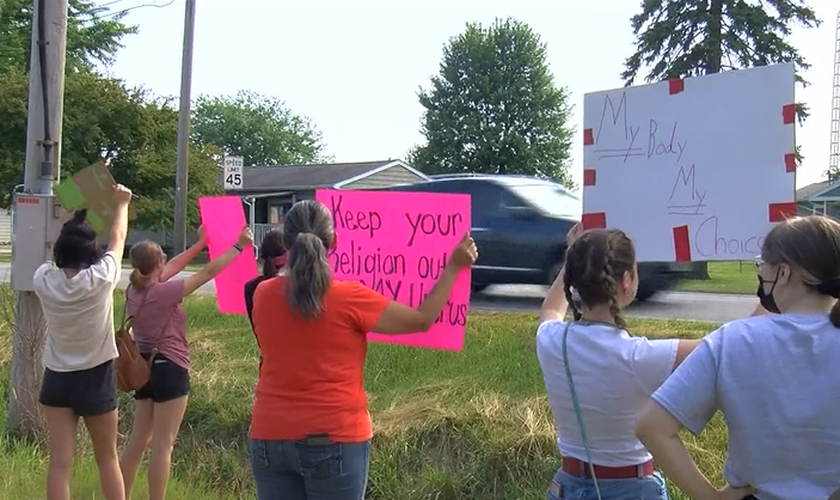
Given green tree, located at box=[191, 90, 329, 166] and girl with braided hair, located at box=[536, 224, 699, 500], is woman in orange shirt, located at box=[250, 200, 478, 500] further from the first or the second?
green tree, located at box=[191, 90, 329, 166]

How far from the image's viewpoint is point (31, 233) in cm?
634

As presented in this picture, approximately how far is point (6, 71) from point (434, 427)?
109 ft

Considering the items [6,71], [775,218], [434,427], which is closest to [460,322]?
[775,218]

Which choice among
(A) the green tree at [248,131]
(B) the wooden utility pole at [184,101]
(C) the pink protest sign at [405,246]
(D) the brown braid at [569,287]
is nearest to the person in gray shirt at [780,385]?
(D) the brown braid at [569,287]

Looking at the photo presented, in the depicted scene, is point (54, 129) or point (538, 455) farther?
point (54, 129)

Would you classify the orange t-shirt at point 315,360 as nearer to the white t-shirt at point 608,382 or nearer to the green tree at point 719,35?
the white t-shirt at point 608,382

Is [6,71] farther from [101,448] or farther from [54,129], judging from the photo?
[101,448]

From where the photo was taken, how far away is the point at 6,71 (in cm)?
3419

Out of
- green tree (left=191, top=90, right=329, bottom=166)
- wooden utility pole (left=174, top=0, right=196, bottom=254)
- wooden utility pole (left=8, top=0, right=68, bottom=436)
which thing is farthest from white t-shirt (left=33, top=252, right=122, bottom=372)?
green tree (left=191, top=90, right=329, bottom=166)

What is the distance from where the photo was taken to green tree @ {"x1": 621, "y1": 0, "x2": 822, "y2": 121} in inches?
1017

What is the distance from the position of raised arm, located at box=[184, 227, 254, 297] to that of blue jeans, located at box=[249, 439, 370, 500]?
1.59 metres

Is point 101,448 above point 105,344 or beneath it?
beneath

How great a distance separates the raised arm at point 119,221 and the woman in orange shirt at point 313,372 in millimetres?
1688

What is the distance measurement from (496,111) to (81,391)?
45.2 meters
